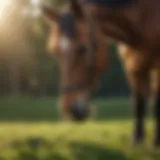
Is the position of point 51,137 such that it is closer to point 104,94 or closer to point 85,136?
point 85,136

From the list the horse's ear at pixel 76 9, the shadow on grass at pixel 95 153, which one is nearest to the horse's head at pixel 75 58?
the horse's ear at pixel 76 9

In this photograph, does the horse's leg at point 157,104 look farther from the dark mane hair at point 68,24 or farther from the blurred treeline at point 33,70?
the blurred treeline at point 33,70

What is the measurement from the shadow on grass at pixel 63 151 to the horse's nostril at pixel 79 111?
0.26m

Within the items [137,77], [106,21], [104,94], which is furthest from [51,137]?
[104,94]

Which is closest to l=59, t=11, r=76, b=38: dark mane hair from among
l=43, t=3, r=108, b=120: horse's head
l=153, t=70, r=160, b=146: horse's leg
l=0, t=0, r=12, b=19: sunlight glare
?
l=43, t=3, r=108, b=120: horse's head

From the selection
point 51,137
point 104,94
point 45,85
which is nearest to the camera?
point 51,137

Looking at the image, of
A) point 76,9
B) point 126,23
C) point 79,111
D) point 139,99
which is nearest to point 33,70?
point 139,99

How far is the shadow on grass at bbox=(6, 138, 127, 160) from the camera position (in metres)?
4.28

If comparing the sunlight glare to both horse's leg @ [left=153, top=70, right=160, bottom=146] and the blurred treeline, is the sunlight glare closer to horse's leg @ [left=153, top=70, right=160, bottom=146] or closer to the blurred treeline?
horse's leg @ [left=153, top=70, right=160, bottom=146]

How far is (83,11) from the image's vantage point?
4.32 m

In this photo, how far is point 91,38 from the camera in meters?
4.36

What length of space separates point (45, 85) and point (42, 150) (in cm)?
987

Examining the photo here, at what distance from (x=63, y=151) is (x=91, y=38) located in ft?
2.98

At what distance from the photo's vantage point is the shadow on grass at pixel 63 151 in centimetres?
428
